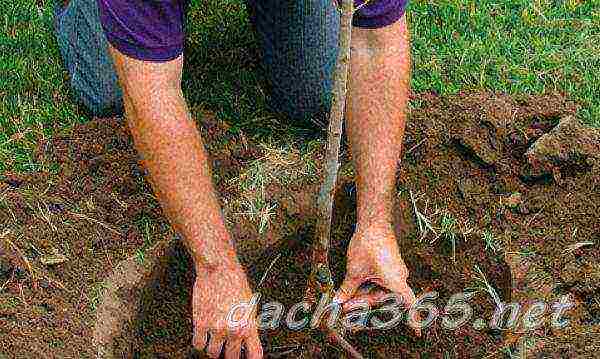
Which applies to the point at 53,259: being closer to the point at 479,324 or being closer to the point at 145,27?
the point at 145,27

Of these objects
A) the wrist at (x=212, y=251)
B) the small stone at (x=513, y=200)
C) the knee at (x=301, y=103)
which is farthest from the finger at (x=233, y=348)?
the knee at (x=301, y=103)

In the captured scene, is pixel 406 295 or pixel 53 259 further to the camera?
pixel 53 259

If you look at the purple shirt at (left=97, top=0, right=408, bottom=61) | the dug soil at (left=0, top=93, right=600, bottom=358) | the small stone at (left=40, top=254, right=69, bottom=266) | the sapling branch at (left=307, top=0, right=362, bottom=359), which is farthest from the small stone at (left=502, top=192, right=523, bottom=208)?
the small stone at (left=40, top=254, right=69, bottom=266)

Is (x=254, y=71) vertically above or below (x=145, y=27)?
below

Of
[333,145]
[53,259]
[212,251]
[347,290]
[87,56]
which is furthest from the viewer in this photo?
[87,56]

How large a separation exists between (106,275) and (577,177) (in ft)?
3.82

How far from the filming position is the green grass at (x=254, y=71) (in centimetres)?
259

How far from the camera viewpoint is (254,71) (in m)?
2.78

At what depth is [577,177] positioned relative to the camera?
2.21m

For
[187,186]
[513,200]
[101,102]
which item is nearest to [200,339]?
[187,186]

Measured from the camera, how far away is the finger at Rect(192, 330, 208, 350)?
1.82 metres

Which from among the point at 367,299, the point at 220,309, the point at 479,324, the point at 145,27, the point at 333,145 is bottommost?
the point at 479,324

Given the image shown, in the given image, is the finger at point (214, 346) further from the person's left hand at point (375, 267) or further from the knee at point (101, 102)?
the knee at point (101, 102)

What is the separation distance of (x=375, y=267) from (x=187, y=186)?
1.41 feet
